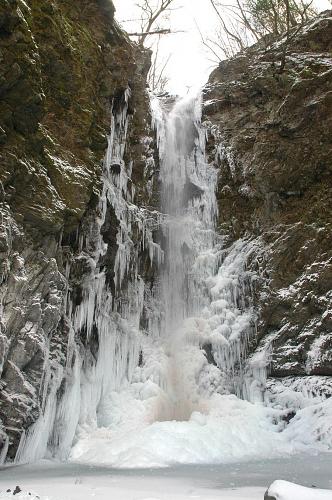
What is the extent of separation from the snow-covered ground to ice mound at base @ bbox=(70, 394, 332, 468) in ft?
1.98

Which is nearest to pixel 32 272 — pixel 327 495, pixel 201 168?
pixel 327 495

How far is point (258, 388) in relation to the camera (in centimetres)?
913

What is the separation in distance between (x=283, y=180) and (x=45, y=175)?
601 centimetres

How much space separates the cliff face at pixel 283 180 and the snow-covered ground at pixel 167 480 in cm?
342

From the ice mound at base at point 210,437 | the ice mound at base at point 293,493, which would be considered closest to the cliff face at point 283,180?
the ice mound at base at point 210,437

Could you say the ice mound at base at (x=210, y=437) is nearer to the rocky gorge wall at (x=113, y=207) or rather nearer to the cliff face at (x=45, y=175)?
the rocky gorge wall at (x=113, y=207)

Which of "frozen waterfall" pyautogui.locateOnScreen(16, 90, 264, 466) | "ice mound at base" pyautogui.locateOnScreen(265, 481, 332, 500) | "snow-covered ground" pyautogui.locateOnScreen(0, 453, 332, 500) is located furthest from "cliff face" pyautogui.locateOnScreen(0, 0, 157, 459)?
"ice mound at base" pyautogui.locateOnScreen(265, 481, 332, 500)

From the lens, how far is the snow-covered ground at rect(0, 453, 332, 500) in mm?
3781

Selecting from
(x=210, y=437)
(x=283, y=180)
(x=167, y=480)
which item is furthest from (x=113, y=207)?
(x=167, y=480)

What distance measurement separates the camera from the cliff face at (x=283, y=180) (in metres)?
9.40

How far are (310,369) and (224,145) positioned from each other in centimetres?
610

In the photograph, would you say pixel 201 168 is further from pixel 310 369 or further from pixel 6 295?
pixel 6 295

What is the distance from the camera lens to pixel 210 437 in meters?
7.27

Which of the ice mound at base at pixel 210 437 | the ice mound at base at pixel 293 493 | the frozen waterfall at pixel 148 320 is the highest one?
the frozen waterfall at pixel 148 320
